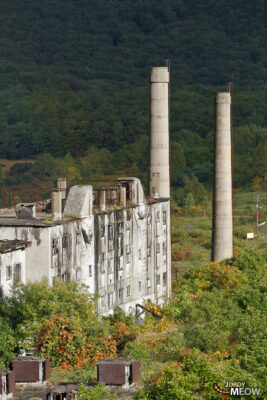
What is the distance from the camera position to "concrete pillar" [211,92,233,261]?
3086 inches

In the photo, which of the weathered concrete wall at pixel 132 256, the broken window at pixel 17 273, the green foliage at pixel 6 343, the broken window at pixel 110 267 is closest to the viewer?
the green foliage at pixel 6 343

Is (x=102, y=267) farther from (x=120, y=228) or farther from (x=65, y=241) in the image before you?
(x=65, y=241)

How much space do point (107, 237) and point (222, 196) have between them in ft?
58.0

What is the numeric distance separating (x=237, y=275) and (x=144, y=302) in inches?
277

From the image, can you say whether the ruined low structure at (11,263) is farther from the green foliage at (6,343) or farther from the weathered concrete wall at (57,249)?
the green foliage at (6,343)

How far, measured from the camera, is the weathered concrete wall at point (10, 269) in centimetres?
5219

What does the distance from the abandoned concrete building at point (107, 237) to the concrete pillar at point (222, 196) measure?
4.21 m

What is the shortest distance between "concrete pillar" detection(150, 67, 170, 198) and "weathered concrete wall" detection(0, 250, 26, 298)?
23.5 metres

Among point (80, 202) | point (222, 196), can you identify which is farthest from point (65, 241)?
point (222, 196)

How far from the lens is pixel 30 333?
4916 centimetres

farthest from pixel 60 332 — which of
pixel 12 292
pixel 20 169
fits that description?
pixel 20 169

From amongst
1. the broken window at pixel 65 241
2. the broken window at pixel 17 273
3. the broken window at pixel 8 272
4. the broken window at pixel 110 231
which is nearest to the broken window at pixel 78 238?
the broken window at pixel 65 241

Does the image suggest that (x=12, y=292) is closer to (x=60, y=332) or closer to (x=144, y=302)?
(x=60, y=332)

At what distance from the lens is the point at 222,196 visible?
78875mm
